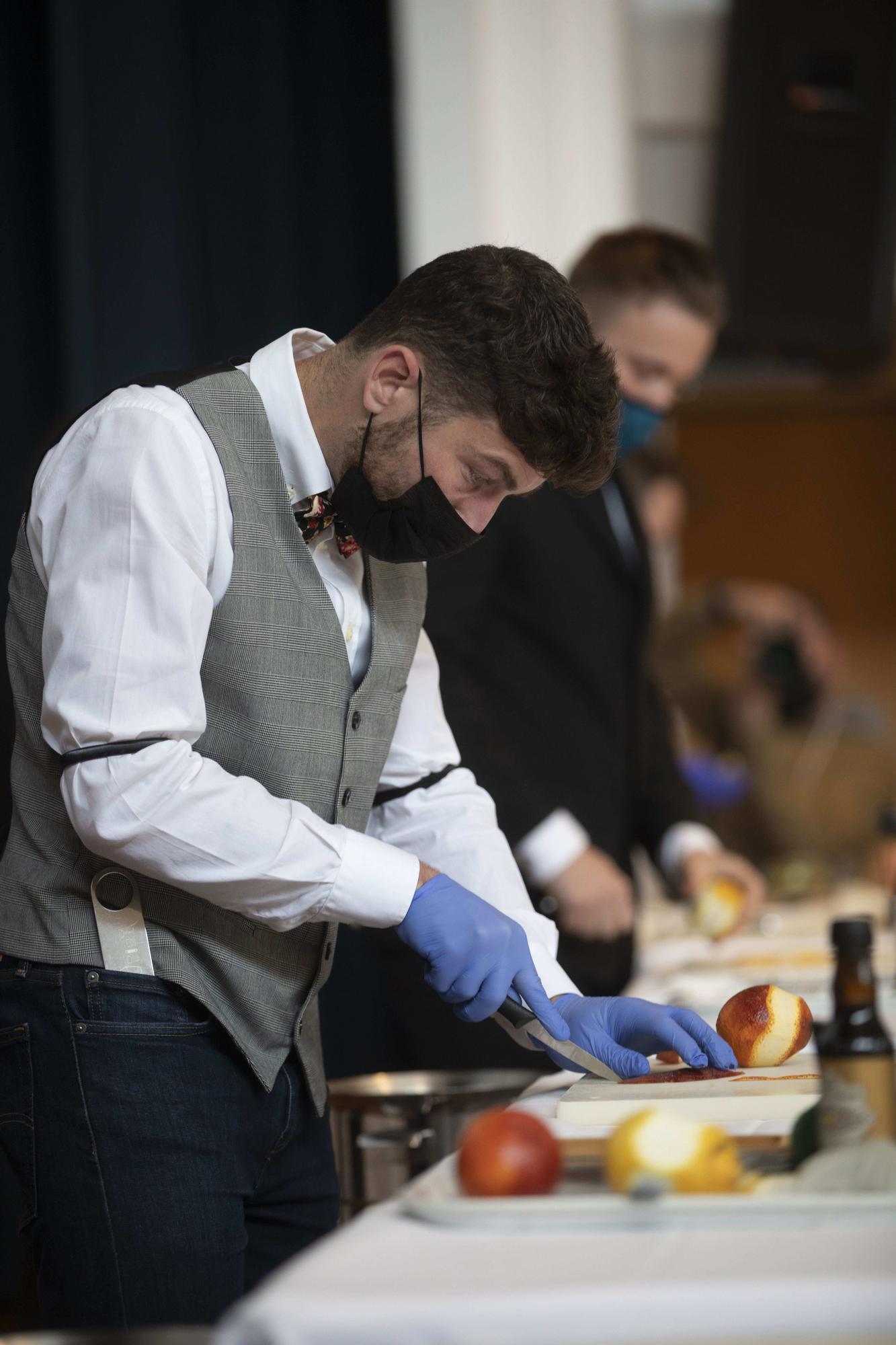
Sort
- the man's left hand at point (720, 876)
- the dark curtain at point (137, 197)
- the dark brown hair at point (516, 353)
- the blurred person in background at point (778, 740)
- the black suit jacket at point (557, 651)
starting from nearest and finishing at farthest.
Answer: the dark brown hair at point (516, 353), the black suit jacket at point (557, 651), the dark curtain at point (137, 197), the man's left hand at point (720, 876), the blurred person in background at point (778, 740)

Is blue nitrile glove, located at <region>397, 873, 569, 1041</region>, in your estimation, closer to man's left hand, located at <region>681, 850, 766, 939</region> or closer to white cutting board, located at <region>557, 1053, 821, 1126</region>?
white cutting board, located at <region>557, 1053, 821, 1126</region>

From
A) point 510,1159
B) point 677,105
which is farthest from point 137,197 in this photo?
point 677,105

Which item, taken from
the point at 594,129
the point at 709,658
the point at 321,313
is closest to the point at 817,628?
the point at 709,658

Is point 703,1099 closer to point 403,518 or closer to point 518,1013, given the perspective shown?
point 518,1013

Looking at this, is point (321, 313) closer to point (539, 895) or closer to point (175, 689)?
point (539, 895)

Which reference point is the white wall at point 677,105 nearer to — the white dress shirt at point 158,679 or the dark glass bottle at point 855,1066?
the white dress shirt at point 158,679

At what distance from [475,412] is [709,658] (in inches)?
150

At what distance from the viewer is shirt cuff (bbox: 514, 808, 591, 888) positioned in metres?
1.76

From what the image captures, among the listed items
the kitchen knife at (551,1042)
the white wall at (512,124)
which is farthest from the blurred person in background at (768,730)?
the kitchen knife at (551,1042)

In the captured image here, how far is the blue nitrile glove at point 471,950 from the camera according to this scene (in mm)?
1062

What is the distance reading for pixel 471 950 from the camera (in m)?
1.07

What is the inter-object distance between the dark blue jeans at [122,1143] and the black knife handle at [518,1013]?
0.21 metres

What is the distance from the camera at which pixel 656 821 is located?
2266 millimetres

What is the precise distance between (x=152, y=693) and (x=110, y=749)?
5 cm
